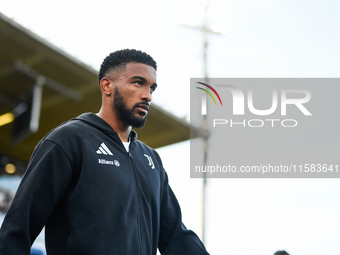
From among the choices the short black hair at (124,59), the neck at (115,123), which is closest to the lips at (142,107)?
the neck at (115,123)

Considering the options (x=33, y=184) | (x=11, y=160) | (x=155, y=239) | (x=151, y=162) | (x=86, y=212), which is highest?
(x=11, y=160)

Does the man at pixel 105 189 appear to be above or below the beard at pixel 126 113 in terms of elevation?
below

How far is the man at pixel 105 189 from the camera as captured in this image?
175 centimetres

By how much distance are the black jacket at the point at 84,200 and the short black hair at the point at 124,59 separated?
1.21ft

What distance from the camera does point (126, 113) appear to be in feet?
7.19

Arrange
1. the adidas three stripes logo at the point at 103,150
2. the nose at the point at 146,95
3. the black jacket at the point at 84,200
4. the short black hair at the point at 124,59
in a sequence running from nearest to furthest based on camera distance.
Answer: the black jacket at the point at 84,200, the adidas three stripes logo at the point at 103,150, the nose at the point at 146,95, the short black hair at the point at 124,59

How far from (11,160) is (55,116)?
139 inches

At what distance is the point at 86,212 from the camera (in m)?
1.81

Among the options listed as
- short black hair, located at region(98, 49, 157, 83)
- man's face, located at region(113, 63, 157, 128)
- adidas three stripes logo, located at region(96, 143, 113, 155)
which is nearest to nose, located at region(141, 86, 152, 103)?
man's face, located at region(113, 63, 157, 128)

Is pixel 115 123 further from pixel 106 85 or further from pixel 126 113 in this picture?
pixel 106 85

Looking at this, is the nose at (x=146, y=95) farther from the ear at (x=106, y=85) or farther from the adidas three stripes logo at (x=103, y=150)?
the adidas three stripes logo at (x=103, y=150)

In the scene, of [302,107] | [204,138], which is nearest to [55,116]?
[204,138]

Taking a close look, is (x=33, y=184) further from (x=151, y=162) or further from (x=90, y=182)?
(x=151, y=162)

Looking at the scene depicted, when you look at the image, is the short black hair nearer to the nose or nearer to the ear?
the ear
